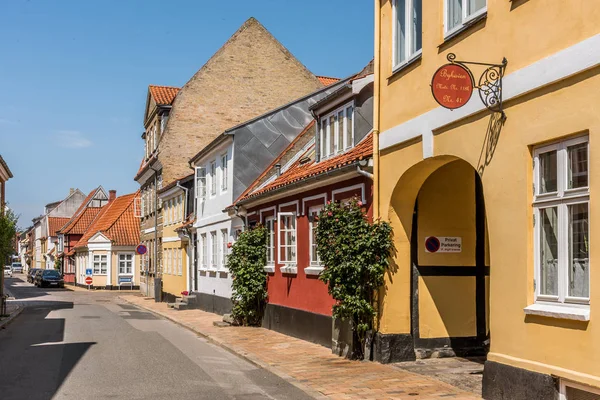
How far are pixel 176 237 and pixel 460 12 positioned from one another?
1044 inches

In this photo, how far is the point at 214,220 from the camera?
86.3 feet

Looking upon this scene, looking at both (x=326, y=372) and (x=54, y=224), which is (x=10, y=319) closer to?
(x=326, y=372)

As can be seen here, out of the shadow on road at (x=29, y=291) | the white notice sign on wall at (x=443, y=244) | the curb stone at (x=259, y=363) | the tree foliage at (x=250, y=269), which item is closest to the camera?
the curb stone at (x=259, y=363)

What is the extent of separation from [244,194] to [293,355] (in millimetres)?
9418

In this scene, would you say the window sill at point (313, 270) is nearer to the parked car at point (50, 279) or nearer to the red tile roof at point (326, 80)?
the red tile roof at point (326, 80)

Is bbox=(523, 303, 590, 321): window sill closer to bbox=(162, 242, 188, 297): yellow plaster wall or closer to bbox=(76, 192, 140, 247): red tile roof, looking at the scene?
bbox=(162, 242, 188, 297): yellow plaster wall

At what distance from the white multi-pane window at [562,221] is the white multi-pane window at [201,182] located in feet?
69.2

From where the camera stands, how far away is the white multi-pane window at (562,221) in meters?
7.52

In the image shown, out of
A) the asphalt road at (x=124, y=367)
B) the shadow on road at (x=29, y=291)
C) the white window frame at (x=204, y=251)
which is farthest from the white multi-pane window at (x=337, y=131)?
the shadow on road at (x=29, y=291)

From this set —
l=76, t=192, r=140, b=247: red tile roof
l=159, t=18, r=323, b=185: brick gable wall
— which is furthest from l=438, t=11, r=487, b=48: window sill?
l=76, t=192, r=140, b=247: red tile roof

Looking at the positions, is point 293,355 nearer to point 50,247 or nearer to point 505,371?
point 505,371

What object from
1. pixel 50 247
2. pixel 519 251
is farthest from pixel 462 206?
pixel 50 247

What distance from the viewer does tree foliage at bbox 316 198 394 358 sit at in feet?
40.6

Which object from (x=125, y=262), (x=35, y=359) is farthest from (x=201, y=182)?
(x=125, y=262)
